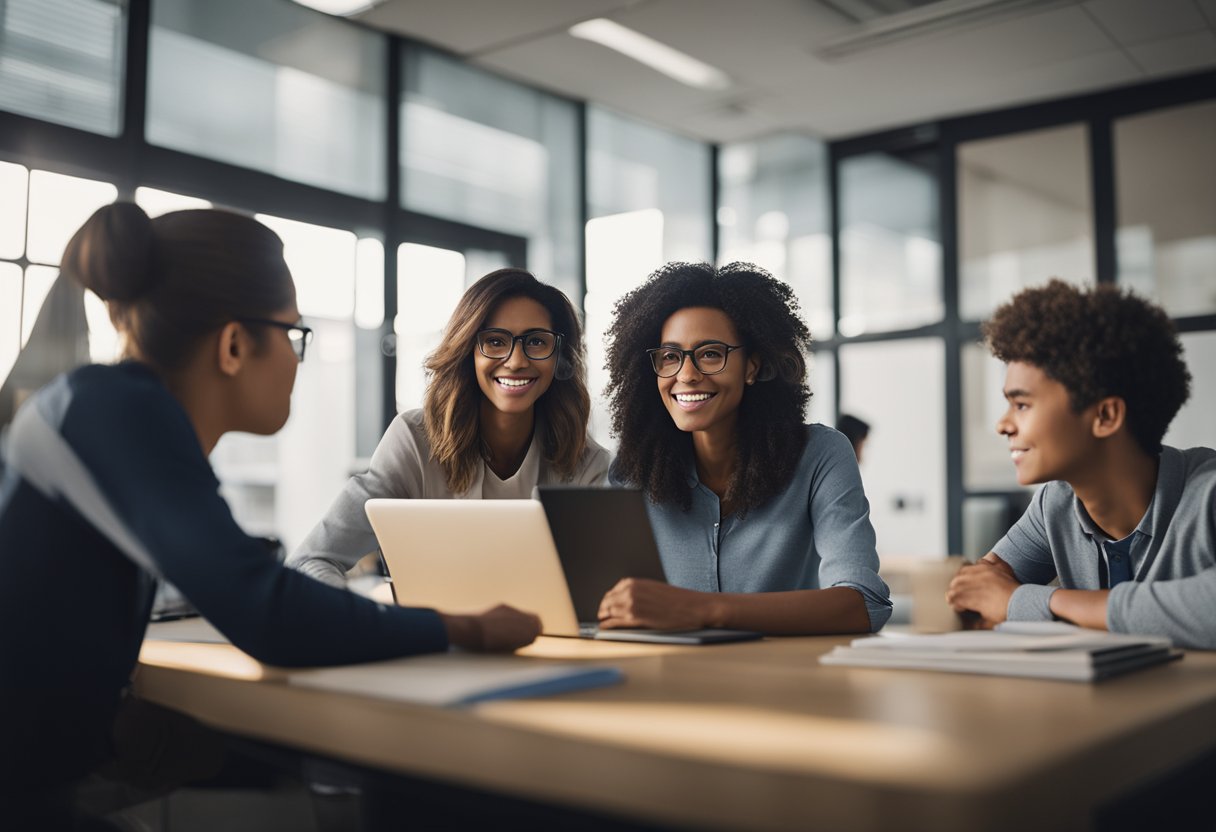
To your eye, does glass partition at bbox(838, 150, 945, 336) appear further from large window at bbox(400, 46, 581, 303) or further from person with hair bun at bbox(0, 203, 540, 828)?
person with hair bun at bbox(0, 203, 540, 828)

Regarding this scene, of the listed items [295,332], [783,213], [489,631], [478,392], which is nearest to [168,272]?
[295,332]

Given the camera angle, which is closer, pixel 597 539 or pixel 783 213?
pixel 597 539

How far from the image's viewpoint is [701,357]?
6.79ft

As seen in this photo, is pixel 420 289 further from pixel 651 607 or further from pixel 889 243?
pixel 651 607

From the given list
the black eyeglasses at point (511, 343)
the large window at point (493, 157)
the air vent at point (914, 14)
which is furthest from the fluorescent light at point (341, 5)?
the black eyeglasses at point (511, 343)

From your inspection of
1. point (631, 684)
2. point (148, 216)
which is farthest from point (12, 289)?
point (631, 684)

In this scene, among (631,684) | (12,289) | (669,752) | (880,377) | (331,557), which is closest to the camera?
(669,752)

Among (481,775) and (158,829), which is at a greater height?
(481,775)

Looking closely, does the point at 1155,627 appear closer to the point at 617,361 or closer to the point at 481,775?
the point at 481,775

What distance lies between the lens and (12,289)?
347cm

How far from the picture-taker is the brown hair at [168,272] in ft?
3.99

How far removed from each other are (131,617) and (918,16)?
13.9ft

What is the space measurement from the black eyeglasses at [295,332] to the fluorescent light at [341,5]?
11.1 ft

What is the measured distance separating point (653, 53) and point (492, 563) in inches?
157
